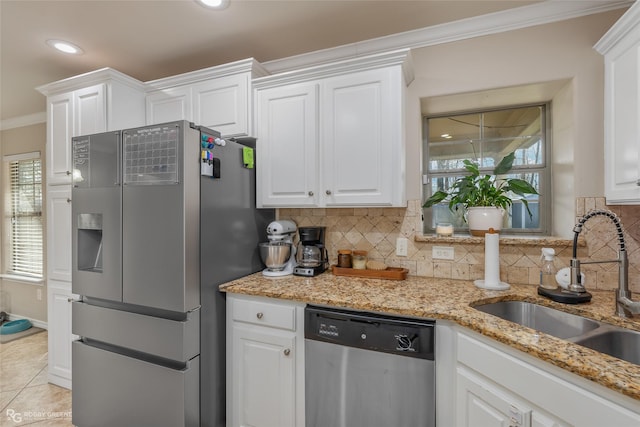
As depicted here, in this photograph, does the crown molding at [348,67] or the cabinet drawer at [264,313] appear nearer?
the cabinet drawer at [264,313]

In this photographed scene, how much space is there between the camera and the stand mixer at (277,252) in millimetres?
1999

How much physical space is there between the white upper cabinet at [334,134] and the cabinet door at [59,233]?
62.7 inches

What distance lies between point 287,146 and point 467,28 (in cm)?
136

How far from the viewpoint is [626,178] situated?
136 centimetres

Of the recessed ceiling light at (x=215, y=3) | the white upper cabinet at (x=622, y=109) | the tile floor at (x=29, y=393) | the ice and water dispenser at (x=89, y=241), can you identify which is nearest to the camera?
the white upper cabinet at (x=622, y=109)

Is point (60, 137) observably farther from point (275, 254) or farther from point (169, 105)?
point (275, 254)

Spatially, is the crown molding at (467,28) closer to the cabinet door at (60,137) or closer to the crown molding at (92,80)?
the crown molding at (92,80)

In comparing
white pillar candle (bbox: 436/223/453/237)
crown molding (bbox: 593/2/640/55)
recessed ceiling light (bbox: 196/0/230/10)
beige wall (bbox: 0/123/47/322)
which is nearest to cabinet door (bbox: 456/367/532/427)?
white pillar candle (bbox: 436/223/453/237)

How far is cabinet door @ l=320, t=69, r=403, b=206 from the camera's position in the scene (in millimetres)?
1769

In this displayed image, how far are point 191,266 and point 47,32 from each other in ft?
6.17

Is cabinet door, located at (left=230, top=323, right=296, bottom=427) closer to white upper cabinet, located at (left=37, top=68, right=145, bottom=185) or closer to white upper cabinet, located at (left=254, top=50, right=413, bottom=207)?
white upper cabinet, located at (left=254, top=50, right=413, bottom=207)

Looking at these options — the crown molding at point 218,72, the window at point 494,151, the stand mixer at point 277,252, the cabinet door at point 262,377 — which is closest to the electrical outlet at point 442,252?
the window at point 494,151

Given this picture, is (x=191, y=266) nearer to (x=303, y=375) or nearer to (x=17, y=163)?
(x=303, y=375)

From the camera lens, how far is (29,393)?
2.35 meters
